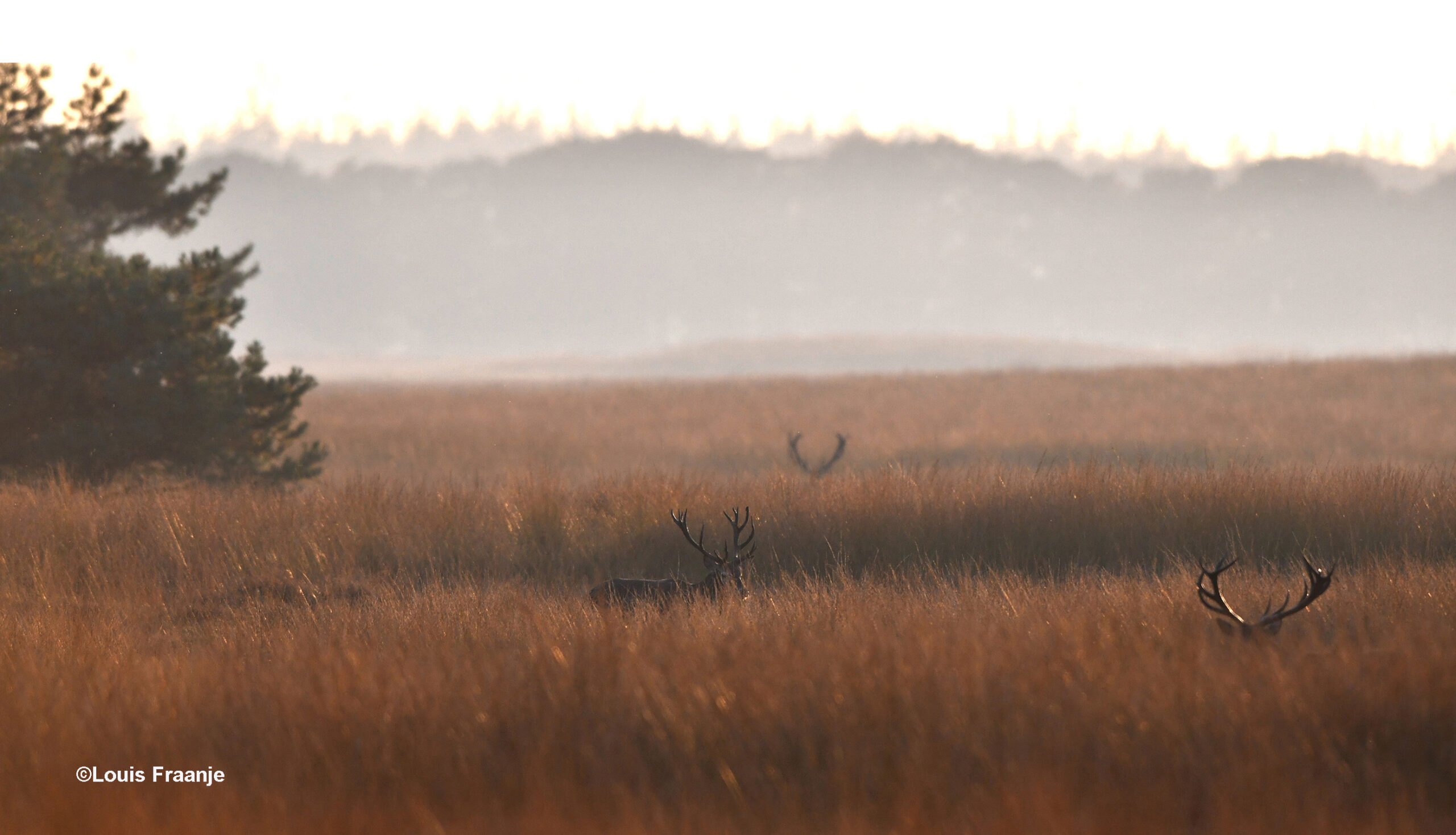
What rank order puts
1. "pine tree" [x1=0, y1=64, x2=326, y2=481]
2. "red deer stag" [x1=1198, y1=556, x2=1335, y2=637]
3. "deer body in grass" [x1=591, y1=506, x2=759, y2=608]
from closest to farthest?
1. "red deer stag" [x1=1198, y1=556, x2=1335, y2=637]
2. "deer body in grass" [x1=591, y1=506, x2=759, y2=608]
3. "pine tree" [x1=0, y1=64, x2=326, y2=481]

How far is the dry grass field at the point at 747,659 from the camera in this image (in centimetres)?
418

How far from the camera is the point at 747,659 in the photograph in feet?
17.3

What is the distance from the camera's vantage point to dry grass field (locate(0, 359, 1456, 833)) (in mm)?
4184

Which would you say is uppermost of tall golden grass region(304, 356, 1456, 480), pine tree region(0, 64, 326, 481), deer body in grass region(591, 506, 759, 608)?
pine tree region(0, 64, 326, 481)

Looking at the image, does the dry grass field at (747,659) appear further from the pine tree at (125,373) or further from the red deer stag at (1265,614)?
the pine tree at (125,373)

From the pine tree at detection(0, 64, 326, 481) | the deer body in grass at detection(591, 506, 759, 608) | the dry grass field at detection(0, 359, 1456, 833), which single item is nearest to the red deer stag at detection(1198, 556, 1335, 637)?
the dry grass field at detection(0, 359, 1456, 833)

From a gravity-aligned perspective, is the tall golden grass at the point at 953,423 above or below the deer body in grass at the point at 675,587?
below

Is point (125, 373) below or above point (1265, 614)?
above

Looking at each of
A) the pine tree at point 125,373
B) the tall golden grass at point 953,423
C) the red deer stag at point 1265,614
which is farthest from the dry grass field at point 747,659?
the tall golden grass at point 953,423

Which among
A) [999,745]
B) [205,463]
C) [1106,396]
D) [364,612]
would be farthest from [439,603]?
[1106,396]

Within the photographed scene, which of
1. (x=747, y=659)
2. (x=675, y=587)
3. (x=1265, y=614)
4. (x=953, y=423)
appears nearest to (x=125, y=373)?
(x=675, y=587)

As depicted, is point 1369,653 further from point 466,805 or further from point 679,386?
point 679,386

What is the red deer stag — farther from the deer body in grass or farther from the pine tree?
the pine tree

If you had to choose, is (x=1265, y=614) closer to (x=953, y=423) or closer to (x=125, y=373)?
(x=125, y=373)
